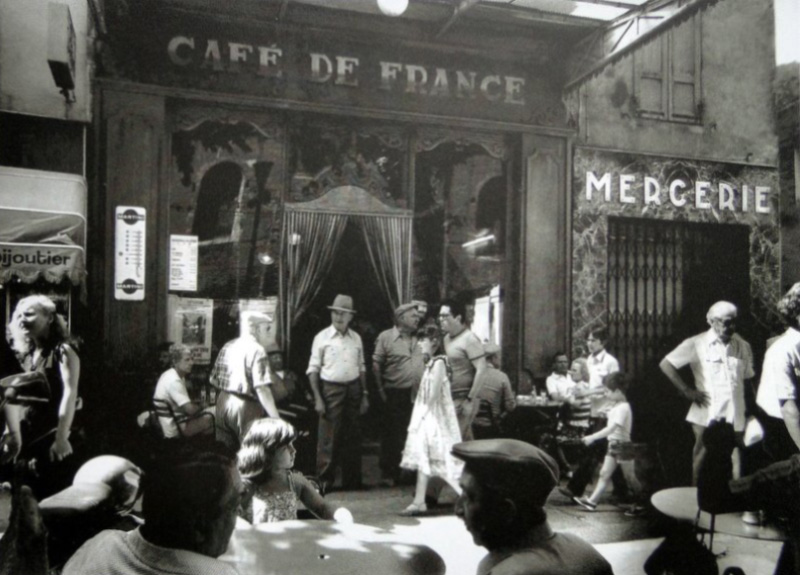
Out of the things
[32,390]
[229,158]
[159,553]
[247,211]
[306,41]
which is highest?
[306,41]

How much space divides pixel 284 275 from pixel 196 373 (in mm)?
530

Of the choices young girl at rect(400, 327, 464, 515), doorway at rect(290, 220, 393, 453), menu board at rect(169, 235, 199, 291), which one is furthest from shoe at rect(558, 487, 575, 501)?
menu board at rect(169, 235, 199, 291)

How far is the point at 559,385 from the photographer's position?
3504 millimetres

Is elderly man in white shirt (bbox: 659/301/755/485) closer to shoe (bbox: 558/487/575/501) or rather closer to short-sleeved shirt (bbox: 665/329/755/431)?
short-sleeved shirt (bbox: 665/329/755/431)

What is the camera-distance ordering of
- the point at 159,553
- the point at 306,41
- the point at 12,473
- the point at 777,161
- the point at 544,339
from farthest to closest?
the point at 777,161 < the point at 544,339 < the point at 306,41 < the point at 12,473 < the point at 159,553

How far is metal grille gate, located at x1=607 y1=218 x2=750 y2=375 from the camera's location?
3486 mm

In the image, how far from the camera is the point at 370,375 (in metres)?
3.19

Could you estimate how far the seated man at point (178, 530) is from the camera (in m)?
2.17

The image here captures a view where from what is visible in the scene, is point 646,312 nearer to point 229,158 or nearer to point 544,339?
point 544,339

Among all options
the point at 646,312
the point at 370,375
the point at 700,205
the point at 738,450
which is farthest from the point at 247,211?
the point at 738,450

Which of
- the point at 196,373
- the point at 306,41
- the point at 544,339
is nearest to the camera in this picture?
the point at 196,373

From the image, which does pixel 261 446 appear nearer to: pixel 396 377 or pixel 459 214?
pixel 396 377

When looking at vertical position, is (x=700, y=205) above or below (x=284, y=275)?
above

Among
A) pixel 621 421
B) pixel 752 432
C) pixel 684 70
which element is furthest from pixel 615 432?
pixel 684 70
